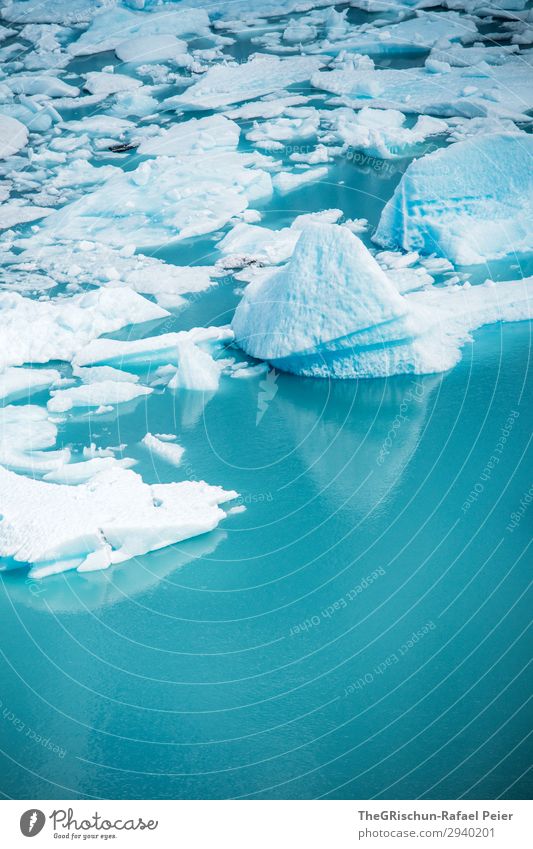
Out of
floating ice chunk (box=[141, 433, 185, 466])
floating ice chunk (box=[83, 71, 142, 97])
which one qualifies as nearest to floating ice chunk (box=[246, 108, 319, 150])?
floating ice chunk (box=[83, 71, 142, 97])

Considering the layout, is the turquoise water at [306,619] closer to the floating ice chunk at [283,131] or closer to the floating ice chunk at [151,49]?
the floating ice chunk at [283,131]

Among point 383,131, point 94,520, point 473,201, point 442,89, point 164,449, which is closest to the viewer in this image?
point 94,520

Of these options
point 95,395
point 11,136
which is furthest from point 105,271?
point 11,136

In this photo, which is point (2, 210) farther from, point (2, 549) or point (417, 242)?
point (2, 549)

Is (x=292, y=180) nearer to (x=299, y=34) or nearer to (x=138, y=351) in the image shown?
(x=138, y=351)

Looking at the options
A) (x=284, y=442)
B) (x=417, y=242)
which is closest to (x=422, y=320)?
(x=284, y=442)

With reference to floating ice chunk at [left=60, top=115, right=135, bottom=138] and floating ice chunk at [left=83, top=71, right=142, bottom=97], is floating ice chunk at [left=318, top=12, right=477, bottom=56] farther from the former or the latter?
floating ice chunk at [left=60, top=115, right=135, bottom=138]
